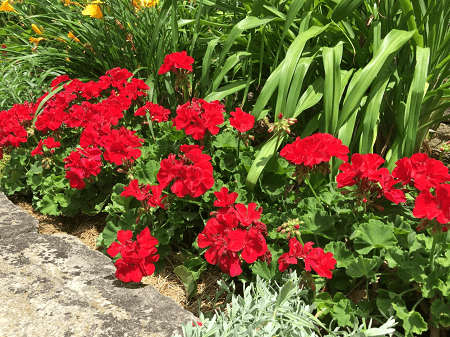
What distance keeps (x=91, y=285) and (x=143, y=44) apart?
1846 mm

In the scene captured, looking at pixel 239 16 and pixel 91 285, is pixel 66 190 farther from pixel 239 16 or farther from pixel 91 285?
pixel 239 16

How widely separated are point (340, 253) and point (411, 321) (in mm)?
320

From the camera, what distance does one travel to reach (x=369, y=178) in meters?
1.35

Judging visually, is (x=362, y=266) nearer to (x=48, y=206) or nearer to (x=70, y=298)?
(x=70, y=298)

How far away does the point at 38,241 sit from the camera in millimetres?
1779

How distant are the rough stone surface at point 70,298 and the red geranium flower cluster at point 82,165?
32 centimetres

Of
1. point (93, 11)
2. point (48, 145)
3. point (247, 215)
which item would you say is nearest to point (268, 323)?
point (247, 215)

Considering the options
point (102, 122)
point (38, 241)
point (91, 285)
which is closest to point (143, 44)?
point (102, 122)

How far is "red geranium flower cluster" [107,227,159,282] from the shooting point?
149 centimetres

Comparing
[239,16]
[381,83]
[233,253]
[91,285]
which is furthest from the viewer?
[239,16]

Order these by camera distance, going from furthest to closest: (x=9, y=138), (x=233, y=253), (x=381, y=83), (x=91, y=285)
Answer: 1. (x=9, y=138)
2. (x=381, y=83)
3. (x=91, y=285)
4. (x=233, y=253)

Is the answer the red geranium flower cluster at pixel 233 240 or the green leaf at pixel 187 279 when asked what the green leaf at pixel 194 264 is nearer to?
the green leaf at pixel 187 279

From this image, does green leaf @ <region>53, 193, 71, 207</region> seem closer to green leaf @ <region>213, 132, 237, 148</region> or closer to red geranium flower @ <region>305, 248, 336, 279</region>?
green leaf @ <region>213, 132, 237, 148</region>

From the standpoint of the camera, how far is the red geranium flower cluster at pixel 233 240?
1359 mm
